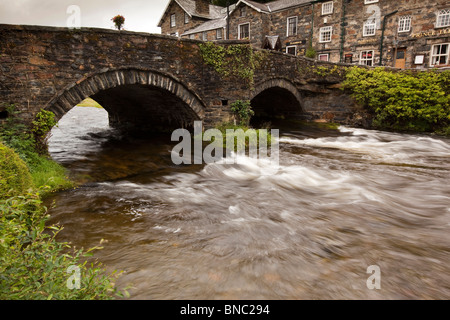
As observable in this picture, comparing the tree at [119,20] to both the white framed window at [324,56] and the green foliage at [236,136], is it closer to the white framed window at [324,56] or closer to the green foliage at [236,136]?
the green foliage at [236,136]

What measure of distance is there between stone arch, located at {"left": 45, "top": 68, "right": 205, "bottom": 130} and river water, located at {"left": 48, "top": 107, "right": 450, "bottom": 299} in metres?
1.81

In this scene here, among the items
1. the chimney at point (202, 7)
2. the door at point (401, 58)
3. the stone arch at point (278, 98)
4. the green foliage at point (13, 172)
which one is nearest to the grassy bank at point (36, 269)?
the green foliage at point (13, 172)

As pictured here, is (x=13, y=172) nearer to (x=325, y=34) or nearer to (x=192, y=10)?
(x=325, y=34)

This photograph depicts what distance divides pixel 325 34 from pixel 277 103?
12.4m

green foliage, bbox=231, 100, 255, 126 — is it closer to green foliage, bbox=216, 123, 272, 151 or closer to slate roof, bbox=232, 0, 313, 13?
green foliage, bbox=216, 123, 272, 151

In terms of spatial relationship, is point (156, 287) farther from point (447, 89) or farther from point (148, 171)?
point (447, 89)

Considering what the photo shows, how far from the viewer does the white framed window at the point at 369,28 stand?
22391 millimetres

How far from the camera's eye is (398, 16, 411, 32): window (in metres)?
20.9

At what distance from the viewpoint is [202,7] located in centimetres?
3562

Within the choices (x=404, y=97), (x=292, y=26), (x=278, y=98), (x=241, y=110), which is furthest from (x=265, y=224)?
(x=292, y=26)

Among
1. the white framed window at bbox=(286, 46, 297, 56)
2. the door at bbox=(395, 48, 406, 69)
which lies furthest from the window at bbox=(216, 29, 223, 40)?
the door at bbox=(395, 48, 406, 69)
